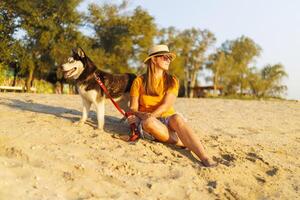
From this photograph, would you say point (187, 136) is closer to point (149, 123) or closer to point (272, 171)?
point (149, 123)

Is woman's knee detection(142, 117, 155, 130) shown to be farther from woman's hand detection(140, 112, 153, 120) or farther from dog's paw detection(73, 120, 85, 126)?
dog's paw detection(73, 120, 85, 126)

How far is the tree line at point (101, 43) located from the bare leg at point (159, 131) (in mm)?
18860

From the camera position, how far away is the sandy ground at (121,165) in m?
4.42

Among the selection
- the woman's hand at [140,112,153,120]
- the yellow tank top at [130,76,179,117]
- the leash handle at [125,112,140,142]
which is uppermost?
the yellow tank top at [130,76,179,117]

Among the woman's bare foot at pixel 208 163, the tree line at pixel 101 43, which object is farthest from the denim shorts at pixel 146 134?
the tree line at pixel 101 43

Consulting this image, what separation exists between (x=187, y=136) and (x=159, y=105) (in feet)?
2.13

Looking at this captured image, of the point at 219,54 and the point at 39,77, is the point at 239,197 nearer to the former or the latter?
the point at 39,77

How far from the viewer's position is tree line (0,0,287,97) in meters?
29.9

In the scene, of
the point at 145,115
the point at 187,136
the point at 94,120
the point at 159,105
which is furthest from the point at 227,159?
the point at 94,120

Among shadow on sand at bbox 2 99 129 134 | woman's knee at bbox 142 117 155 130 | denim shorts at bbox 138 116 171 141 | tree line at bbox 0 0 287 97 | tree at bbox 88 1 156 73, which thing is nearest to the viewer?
woman's knee at bbox 142 117 155 130

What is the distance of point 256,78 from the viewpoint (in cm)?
5072

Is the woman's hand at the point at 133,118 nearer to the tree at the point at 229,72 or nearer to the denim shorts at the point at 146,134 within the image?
the denim shorts at the point at 146,134

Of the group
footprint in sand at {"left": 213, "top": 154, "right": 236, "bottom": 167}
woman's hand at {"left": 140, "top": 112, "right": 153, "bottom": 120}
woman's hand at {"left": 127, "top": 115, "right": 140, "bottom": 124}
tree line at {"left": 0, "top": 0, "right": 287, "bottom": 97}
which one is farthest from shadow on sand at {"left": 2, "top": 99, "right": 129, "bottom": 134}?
tree line at {"left": 0, "top": 0, "right": 287, "bottom": 97}

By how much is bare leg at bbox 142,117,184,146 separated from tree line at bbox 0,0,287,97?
18.9m
